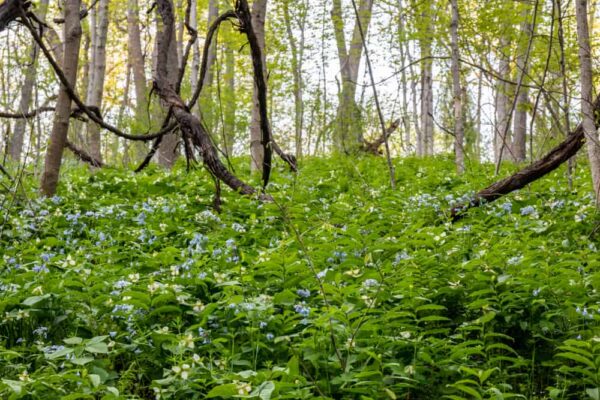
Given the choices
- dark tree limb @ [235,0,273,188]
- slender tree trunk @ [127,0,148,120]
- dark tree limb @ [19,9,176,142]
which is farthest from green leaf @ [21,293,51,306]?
slender tree trunk @ [127,0,148,120]

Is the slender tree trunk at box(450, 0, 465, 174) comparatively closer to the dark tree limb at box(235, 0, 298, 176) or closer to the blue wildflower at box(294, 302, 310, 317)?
the dark tree limb at box(235, 0, 298, 176)

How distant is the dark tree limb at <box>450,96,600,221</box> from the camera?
5340 mm

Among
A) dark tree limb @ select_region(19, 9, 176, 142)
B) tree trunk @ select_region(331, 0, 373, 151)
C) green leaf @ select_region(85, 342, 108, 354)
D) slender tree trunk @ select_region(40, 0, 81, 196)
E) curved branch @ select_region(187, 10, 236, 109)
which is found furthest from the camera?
tree trunk @ select_region(331, 0, 373, 151)

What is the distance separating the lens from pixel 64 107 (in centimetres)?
649

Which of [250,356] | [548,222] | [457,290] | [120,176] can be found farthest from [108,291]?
[120,176]

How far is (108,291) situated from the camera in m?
3.38

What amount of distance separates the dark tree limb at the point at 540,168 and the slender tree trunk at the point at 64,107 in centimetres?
406

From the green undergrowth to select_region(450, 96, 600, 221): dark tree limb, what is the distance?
682mm

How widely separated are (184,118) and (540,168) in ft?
11.7

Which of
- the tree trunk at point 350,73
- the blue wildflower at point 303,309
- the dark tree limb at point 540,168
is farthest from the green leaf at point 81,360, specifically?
the tree trunk at point 350,73

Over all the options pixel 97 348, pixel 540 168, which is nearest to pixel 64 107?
pixel 97 348

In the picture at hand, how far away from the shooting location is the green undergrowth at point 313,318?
2.50 m

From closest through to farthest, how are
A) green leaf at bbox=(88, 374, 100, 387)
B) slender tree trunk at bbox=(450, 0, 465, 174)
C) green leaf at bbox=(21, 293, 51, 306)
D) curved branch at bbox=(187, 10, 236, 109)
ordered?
green leaf at bbox=(88, 374, 100, 387), green leaf at bbox=(21, 293, 51, 306), curved branch at bbox=(187, 10, 236, 109), slender tree trunk at bbox=(450, 0, 465, 174)

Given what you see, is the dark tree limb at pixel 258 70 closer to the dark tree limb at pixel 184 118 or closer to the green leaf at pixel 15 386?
the dark tree limb at pixel 184 118
